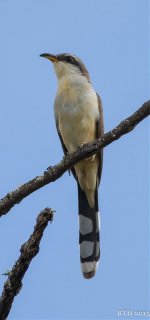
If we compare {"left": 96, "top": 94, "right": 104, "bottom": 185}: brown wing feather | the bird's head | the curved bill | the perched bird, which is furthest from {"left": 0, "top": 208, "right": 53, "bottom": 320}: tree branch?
the curved bill

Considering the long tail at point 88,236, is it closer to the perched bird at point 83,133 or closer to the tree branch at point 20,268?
the perched bird at point 83,133

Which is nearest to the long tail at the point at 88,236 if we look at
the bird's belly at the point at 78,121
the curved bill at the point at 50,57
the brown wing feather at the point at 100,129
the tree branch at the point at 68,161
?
the brown wing feather at the point at 100,129

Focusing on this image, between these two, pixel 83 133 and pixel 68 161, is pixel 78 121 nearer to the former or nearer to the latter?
pixel 83 133

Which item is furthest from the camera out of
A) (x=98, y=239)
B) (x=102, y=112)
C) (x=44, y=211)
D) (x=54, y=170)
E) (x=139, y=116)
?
(x=102, y=112)

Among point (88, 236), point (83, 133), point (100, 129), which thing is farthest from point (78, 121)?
point (88, 236)

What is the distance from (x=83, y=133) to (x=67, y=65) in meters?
1.69

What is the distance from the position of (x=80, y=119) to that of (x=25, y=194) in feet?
8.75

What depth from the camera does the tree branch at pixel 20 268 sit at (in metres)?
4.70

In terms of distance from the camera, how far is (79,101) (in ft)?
26.8

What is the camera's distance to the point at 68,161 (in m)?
5.88

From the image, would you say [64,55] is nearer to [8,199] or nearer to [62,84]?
[62,84]

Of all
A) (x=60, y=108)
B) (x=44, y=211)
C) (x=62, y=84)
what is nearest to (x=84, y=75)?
(x=62, y=84)

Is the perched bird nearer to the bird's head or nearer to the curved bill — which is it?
the bird's head

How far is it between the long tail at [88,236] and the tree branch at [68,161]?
1.70m
